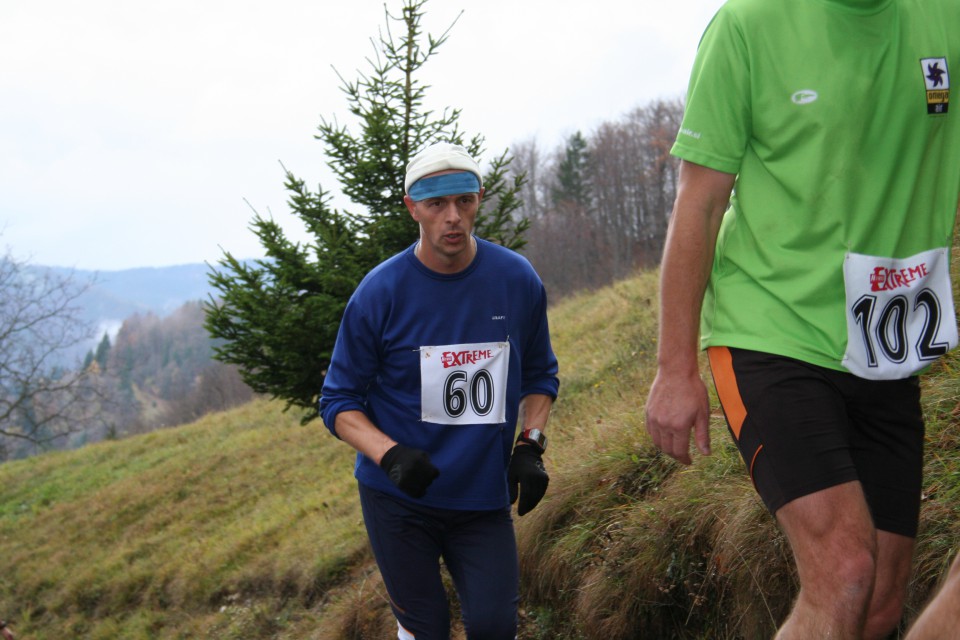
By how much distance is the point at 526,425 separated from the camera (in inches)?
152

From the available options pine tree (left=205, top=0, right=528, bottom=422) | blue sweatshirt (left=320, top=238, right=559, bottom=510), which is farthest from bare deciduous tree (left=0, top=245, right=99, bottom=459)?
blue sweatshirt (left=320, top=238, right=559, bottom=510)

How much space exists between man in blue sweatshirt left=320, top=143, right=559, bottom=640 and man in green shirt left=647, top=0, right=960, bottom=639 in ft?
4.72

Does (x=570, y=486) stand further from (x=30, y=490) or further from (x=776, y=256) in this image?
(x=30, y=490)

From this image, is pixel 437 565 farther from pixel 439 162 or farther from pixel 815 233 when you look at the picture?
pixel 815 233

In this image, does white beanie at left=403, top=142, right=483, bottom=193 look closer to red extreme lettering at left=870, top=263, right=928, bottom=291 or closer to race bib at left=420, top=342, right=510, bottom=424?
race bib at left=420, top=342, right=510, bottom=424

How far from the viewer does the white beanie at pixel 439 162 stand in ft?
11.8

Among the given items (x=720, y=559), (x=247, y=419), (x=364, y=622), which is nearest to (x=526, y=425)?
(x=720, y=559)

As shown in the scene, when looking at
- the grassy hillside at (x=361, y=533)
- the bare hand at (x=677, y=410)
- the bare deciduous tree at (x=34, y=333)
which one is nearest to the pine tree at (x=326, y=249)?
the grassy hillside at (x=361, y=533)

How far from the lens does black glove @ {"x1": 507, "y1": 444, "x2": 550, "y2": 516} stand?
3.54 m

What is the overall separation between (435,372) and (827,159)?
73.2 inches

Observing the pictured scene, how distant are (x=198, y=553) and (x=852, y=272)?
1074cm

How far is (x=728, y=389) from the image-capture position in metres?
2.17

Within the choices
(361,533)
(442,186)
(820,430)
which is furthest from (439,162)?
(361,533)

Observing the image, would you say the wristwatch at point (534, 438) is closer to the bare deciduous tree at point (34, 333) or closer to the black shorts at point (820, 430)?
the black shorts at point (820, 430)
